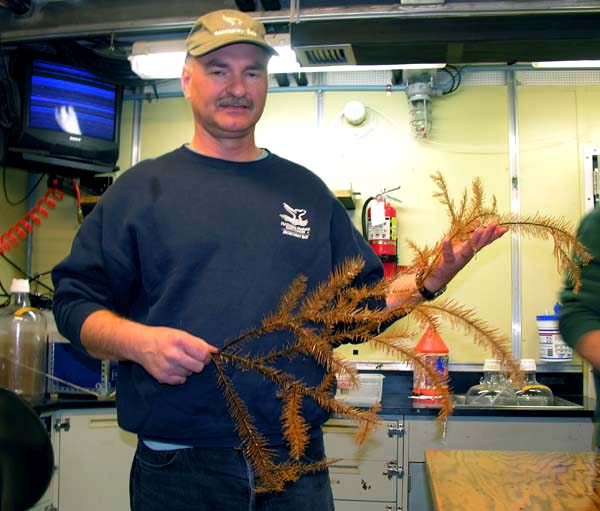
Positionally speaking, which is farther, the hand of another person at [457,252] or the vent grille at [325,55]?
the vent grille at [325,55]

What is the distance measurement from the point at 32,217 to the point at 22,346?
1089 millimetres

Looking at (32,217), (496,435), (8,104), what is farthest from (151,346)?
(32,217)

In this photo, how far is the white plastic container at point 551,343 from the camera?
3107 mm

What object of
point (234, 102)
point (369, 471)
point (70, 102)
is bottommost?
point (369, 471)

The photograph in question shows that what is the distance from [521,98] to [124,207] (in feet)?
8.98

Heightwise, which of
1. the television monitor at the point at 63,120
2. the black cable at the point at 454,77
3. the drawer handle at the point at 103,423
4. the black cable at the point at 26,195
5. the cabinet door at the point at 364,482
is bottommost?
the cabinet door at the point at 364,482

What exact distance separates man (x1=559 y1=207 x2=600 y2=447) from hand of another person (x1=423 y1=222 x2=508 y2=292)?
0.39m

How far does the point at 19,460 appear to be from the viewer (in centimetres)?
112

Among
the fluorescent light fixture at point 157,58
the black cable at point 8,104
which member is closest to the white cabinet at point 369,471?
the fluorescent light fixture at point 157,58

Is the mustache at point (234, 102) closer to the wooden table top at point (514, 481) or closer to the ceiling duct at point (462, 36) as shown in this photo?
the wooden table top at point (514, 481)

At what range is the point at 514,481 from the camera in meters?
1.42

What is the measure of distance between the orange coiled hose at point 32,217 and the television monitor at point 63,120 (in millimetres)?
348

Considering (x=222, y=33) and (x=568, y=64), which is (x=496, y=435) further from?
(x=222, y=33)

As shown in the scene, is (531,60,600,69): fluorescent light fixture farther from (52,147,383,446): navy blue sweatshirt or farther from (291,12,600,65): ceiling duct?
(52,147,383,446): navy blue sweatshirt
